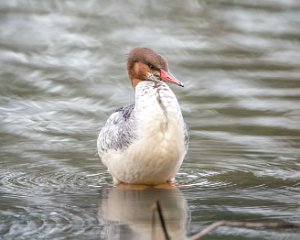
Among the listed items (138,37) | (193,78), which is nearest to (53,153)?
(193,78)

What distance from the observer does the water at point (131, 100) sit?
677cm

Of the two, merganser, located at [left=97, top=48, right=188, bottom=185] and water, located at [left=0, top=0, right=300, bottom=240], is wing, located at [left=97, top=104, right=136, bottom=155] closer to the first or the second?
merganser, located at [left=97, top=48, right=188, bottom=185]

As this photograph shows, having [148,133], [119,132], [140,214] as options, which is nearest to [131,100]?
[119,132]

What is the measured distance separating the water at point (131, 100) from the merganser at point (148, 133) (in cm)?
17

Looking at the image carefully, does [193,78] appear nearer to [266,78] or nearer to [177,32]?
[266,78]

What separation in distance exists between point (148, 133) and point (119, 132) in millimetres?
340

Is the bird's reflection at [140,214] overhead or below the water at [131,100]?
below

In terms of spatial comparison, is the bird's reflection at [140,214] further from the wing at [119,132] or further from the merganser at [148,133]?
the wing at [119,132]

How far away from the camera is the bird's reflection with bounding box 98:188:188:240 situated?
6.20m

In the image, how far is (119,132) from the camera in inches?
298

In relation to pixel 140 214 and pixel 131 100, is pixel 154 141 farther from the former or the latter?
pixel 131 100

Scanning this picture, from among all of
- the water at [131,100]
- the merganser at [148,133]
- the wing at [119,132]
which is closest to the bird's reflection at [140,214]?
the water at [131,100]

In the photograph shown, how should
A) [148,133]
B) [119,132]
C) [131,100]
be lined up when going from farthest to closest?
[131,100] → [119,132] → [148,133]

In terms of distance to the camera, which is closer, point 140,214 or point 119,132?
point 140,214
